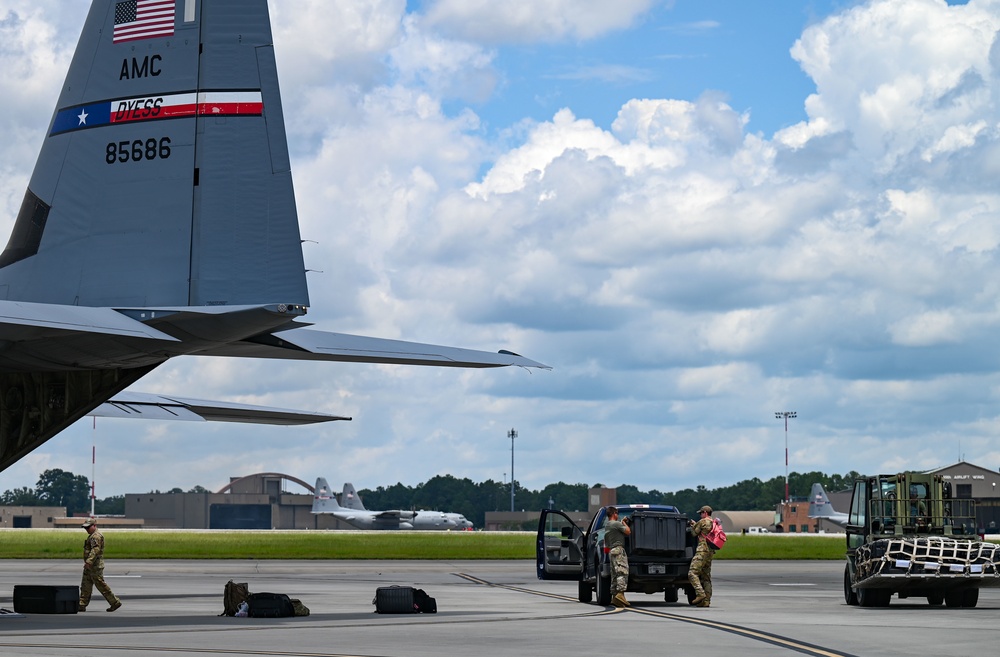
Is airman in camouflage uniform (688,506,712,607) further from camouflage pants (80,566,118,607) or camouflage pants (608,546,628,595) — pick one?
camouflage pants (80,566,118,607)

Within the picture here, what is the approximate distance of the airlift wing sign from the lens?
17906 mm

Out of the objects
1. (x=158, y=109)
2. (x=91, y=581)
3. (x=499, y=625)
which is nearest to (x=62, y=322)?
(x=158, y=109)

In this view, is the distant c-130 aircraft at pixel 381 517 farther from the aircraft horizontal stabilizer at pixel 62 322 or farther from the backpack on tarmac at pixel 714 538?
the aircraft horizontal stabilizer at pixel 62 322

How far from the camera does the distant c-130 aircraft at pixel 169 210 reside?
17.4 meters

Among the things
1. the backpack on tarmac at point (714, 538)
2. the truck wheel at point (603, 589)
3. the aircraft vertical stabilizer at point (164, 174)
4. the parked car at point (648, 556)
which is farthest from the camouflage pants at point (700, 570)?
the aircraft vertical stabilizer at point (164, 174)

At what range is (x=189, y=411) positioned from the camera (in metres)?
30.1

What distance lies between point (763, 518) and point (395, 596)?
142 m

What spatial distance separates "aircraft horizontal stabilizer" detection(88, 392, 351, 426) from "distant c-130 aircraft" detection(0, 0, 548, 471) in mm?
7977

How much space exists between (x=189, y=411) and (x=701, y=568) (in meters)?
13.6

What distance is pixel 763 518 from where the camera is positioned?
15612 cm

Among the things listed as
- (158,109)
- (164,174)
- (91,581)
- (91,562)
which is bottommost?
(91,581)

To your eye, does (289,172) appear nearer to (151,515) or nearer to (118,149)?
(118,149)

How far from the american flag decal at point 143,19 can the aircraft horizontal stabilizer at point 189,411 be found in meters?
10.1

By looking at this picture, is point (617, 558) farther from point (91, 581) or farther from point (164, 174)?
point (164, 174)
